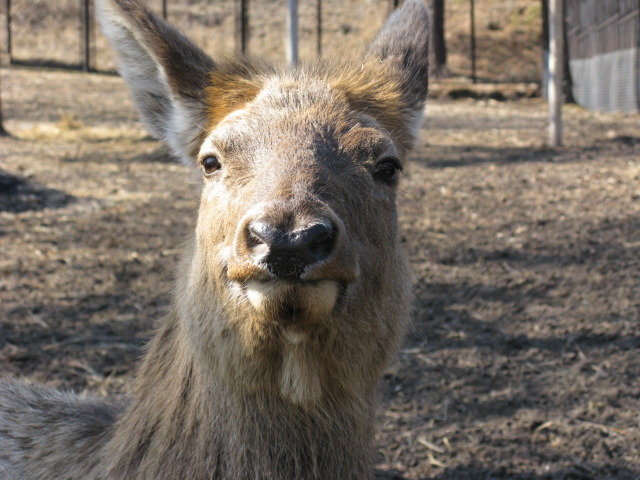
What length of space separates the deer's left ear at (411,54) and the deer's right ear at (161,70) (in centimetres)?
97

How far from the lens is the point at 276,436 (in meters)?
2.75

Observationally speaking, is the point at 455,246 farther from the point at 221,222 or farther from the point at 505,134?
the point at 505,134

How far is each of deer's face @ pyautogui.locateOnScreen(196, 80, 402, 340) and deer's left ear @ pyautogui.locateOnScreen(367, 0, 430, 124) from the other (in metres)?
0.60

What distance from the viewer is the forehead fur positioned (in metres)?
3.19

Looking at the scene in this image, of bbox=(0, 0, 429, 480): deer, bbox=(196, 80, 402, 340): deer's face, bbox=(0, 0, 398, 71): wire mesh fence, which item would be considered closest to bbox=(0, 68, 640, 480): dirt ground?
bbox=(0, 0, 429, 480): deer

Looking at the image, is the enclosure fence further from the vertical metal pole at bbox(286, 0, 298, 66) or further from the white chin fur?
the white chin fur

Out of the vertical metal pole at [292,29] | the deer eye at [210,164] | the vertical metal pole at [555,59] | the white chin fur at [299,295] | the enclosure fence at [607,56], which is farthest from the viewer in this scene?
the enclosure fence at [607,56]

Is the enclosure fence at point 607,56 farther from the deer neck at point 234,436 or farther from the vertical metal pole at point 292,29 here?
the deer neck at point 234,436

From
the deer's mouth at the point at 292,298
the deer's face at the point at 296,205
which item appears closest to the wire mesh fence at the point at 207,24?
the deer's face at the point at 296,205

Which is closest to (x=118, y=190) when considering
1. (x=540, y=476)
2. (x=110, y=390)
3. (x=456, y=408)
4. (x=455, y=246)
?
(x=455, y=246)

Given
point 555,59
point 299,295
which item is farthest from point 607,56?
A: point 299,295

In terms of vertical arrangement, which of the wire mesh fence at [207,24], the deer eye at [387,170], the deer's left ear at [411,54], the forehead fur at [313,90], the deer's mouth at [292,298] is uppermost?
the wire mesh fence at [207,24]

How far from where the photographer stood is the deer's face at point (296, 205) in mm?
2250

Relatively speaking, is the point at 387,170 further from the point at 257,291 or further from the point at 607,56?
the point at 607,56
